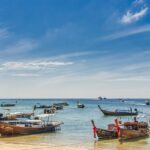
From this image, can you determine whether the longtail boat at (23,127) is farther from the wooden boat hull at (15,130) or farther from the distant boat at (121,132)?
the distant boat at (121,132)

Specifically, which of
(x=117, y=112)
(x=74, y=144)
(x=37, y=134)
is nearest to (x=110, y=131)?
(x=74, y=144)

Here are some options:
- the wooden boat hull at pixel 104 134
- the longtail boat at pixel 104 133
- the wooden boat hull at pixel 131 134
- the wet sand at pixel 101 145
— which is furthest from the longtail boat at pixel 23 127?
the wooden boat hull at pixel 131 134

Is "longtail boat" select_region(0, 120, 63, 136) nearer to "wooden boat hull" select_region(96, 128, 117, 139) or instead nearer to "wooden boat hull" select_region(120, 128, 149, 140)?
"wooden boat hull" select_region(96, 128, 117, 139)

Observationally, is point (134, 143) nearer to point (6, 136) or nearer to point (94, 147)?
point (94, 147)

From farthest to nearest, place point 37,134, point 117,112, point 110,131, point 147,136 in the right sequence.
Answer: point 117,112, point 37,134, point 147,136, point 110,131

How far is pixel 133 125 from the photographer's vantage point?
36969 millimetres

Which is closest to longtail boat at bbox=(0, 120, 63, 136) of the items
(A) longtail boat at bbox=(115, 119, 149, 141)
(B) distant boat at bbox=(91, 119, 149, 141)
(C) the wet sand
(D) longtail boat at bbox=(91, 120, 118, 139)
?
(C) the wet sand

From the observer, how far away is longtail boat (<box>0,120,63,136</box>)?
37.0 meters

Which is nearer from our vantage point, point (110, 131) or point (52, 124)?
point (110, 131)

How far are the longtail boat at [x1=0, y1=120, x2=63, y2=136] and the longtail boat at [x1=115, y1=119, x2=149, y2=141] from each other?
10.1 m

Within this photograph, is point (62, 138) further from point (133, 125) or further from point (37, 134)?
point (133, 125)

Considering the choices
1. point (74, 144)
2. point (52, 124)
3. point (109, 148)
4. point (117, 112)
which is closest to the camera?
point (109, 148)

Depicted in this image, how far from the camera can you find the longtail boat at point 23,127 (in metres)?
37.0

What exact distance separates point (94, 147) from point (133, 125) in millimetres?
7948
